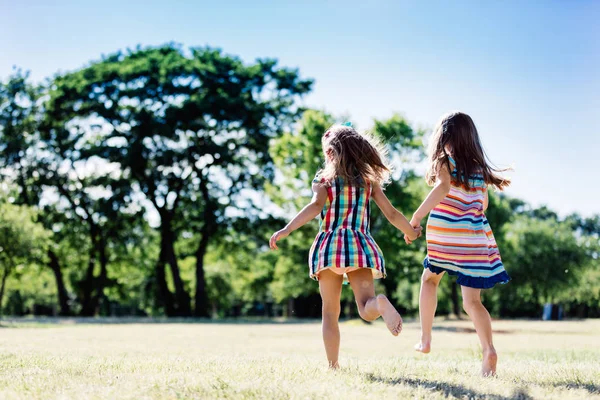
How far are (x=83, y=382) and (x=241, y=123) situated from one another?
27.3m

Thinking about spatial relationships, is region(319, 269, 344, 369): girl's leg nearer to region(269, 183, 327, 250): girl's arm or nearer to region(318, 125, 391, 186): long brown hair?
region(269, 183, 327, 250): girl's arm

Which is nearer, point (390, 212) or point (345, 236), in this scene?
point (345, 236)

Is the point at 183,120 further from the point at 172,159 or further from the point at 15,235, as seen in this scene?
the point at 15,235

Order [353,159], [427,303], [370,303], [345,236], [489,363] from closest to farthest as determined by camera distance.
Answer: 1. [370,303]
2. [345,236]
3. [489,363]
4. [353,159]
5. [427,303]

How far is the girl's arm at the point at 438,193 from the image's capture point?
4.80 m

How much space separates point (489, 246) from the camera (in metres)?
4.90

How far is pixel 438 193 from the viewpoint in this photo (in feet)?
16.0

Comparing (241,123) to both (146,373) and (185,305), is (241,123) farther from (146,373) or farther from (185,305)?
(146,373)

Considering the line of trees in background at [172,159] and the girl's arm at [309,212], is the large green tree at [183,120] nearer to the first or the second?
the line of trees in background at [172,159]

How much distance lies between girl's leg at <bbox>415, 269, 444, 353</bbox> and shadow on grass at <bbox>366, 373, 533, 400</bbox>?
0.75 m

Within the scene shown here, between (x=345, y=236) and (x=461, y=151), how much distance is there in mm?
1211

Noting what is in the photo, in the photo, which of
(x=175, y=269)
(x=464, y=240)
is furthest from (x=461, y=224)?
(x=175, y=269)

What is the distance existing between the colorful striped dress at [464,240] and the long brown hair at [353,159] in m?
0.54

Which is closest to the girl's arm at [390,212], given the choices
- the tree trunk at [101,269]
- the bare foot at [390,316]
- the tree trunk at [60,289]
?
the bare foot at [390,316]
